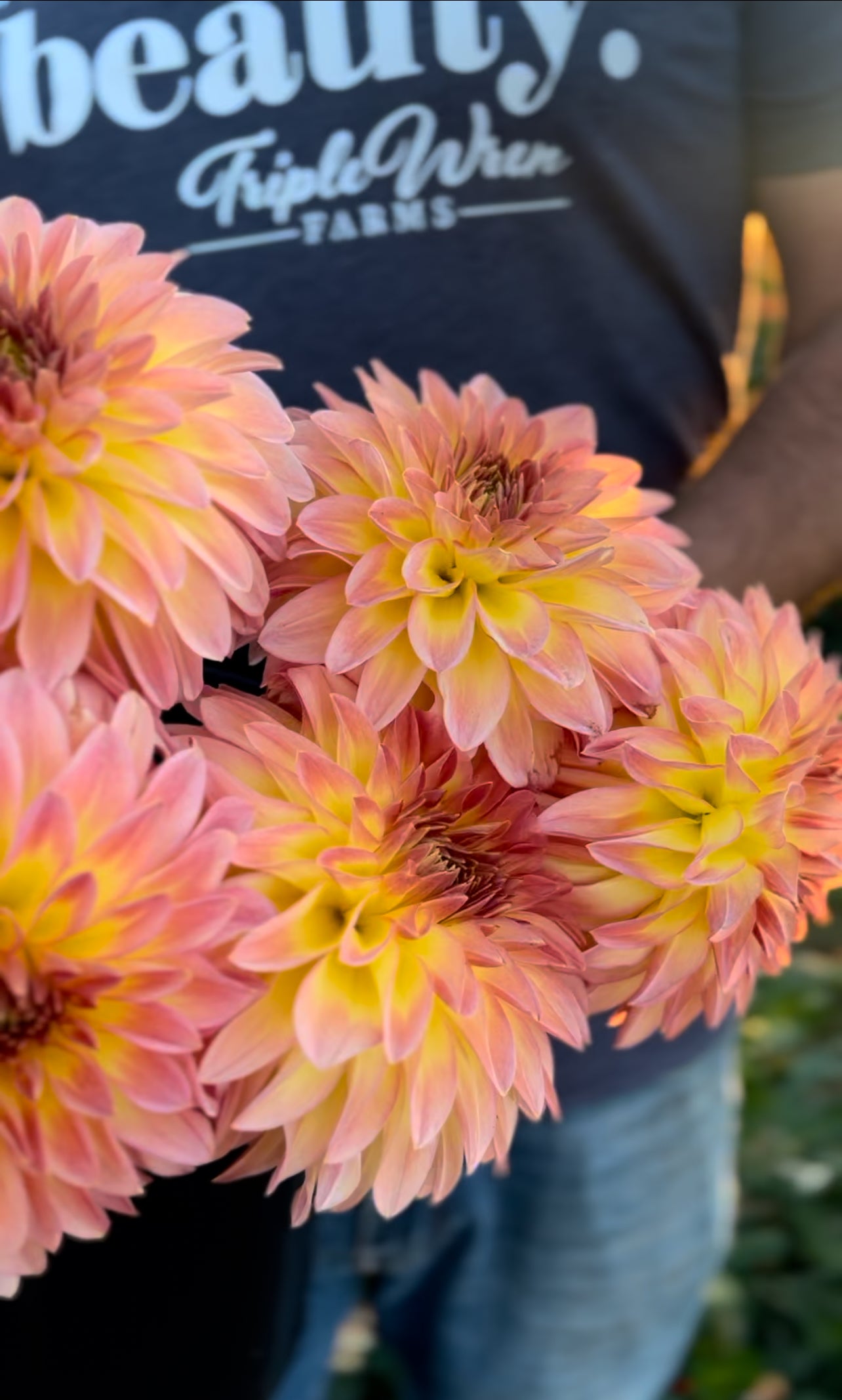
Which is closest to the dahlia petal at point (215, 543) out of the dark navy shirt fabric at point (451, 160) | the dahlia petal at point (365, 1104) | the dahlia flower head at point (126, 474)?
the dahlia flower head at point (126, 474)

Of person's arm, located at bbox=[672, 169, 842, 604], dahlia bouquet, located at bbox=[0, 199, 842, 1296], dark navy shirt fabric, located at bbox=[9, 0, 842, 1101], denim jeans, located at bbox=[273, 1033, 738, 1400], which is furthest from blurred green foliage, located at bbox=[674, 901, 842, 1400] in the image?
dahlia bouquet, located at bbox=[0, 199, 842, 1296]

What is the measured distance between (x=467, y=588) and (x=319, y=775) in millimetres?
58

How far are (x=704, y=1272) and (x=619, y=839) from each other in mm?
906

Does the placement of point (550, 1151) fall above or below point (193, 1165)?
below

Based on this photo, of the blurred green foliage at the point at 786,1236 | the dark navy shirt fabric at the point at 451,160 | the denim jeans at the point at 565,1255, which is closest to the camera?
the dark navy shirt fabric at the point at 451,160

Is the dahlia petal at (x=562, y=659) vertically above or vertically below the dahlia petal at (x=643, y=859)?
above

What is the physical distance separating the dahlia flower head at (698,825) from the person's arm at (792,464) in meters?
0.39

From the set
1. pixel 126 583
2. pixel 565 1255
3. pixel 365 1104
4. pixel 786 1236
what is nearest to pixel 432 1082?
pixel 365 1104

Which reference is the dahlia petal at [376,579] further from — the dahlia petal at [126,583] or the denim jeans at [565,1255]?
the denim jeans at [565,1255]

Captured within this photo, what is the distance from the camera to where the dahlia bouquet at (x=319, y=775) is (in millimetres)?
231

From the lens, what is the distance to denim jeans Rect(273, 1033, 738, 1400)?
2.86 feet

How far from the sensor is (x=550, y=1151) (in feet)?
2.82

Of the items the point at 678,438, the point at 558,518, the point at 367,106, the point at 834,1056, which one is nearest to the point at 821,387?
the point at 678,438

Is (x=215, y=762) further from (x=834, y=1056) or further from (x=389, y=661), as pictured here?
(x=834, y=1056)
